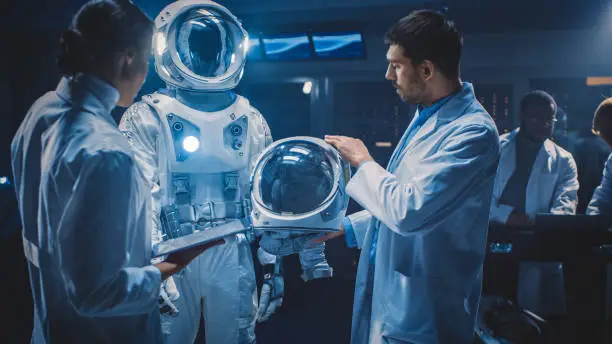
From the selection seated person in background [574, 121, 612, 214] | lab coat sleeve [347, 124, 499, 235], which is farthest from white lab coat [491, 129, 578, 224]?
lab coat sleeve [347, 124, 499, 235]

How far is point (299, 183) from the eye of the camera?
1.87 metres

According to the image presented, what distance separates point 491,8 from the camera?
431 centimetres

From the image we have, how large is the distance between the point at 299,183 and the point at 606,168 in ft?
7.93

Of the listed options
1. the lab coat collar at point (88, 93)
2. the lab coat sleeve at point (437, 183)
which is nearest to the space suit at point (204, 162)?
the lab coat sleeve at point (437, 183)

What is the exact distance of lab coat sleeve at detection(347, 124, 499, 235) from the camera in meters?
1.29

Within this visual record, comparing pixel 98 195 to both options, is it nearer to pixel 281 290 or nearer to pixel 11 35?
pixel 281 290

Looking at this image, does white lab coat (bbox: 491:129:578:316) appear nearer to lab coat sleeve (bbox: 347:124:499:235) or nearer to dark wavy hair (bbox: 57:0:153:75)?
lab coat sleeve (bbox: 347:124:499:235)

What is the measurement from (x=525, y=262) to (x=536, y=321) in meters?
0.40

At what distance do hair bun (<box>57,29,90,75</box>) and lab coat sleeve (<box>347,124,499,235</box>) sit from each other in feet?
2.74

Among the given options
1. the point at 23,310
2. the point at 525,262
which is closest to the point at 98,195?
the point at 525,262

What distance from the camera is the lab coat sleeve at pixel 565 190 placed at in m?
3.23

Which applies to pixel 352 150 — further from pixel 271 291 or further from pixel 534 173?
pixel 534 173

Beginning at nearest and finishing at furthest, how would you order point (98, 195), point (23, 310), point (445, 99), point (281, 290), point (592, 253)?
point (98, 195), point (445, 99), point (281, 290), point (592, 253), point (23, 310)

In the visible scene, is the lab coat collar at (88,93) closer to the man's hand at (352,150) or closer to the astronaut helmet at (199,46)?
the man's hand at (352,150)
